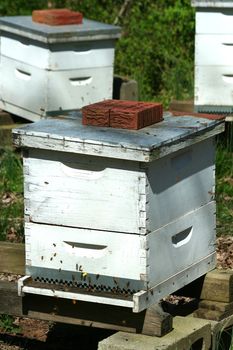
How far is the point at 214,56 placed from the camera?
7.02 m

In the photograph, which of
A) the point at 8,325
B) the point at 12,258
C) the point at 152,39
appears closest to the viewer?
the point at 12,258

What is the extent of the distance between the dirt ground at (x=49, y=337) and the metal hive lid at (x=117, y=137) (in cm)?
110

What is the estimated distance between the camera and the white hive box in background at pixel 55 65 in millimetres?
7051

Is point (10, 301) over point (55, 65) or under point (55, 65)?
under

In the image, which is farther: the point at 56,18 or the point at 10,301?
the point at 56,18

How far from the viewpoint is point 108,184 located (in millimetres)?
3867

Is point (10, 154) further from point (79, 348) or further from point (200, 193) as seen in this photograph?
point (200, 193)

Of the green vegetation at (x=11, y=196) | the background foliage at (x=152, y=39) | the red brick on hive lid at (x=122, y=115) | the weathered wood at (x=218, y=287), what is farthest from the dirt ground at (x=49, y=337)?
the background foliage at (x=152, y=39)

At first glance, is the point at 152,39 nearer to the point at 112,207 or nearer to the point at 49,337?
the point at 49,337

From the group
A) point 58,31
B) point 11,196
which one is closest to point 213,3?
point 58,31

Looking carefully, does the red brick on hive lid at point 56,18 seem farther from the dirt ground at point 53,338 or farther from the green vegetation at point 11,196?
the dirt ground at point 53,338

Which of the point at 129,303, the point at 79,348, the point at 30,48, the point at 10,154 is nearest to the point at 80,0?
the point at 30,48

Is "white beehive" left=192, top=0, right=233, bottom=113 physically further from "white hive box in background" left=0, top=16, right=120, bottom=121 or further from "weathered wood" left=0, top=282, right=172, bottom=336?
"weathered wood" left=0, top=282, right=172, bottom=336

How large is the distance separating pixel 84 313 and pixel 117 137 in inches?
30.1
